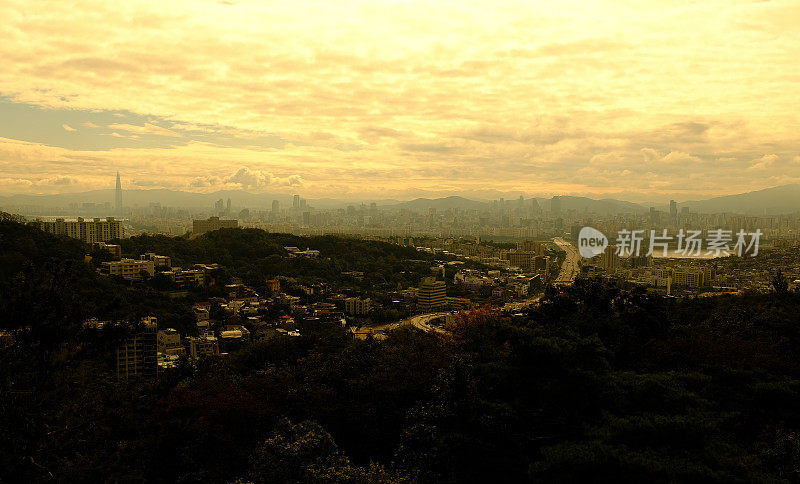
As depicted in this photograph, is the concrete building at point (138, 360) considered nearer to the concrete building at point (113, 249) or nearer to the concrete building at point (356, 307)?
the concrete building at point (356, 307)

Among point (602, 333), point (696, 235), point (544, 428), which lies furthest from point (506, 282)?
point (544, 428)

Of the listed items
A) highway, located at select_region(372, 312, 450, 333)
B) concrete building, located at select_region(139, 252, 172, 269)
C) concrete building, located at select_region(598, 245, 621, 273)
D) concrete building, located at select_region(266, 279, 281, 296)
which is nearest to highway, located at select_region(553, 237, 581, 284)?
concrete building, located at select_region(598, 245, 621, 273)

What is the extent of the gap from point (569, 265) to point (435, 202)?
50.3 metres

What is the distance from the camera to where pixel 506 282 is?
72.2 feet

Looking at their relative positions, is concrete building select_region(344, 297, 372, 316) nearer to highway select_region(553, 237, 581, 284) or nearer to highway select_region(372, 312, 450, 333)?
highway select_region(372, 312, 450, 333)

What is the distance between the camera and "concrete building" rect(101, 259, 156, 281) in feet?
51.1

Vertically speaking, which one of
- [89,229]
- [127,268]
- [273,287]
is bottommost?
[273,287]

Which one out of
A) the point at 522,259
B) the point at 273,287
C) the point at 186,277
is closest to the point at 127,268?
the point at 186,277

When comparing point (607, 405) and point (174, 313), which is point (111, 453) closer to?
point (607, 405)

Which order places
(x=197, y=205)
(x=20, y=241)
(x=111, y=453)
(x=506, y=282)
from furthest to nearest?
1. (x=197, y=205)
2. (x=506, y=282)
3. (x=20, y=241)
4. (x=111, y=453)

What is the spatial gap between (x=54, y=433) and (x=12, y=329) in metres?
0.87

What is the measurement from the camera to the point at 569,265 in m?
27.8

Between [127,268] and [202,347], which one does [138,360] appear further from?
[127,268]

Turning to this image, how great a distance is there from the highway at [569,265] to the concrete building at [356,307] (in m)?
7.01
